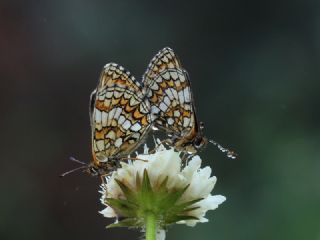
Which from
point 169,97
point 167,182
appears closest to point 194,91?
→ point 169,97

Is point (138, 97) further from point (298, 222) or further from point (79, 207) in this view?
point (79, 207)

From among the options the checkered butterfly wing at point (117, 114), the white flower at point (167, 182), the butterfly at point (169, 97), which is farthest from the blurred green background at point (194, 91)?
the white flower at point (167, 182)

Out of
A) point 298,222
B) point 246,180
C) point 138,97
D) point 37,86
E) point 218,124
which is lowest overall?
point 138,97

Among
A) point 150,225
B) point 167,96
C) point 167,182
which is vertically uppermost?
point 167,96

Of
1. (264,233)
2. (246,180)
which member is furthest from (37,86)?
(264,233)

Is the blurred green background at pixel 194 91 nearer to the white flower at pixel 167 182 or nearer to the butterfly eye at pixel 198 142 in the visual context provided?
the butterfly eye at pixel 198 142

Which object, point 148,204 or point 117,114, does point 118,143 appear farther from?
point 148,204
